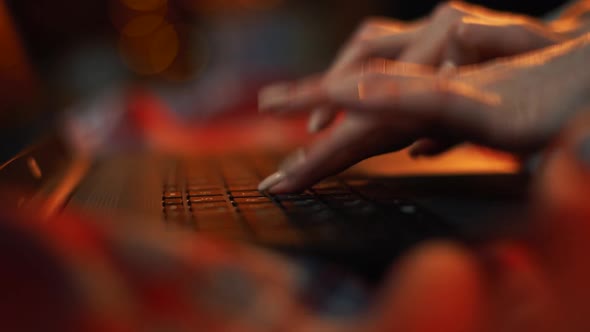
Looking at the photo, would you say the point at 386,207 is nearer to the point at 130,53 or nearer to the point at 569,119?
the point at 569,119

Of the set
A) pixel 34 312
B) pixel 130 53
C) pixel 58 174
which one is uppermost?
pixel 34 312

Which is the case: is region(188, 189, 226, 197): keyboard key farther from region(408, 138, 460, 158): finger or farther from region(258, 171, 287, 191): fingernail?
region(408, 138, 460, 158): finger

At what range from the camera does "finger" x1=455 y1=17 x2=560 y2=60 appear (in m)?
0.73

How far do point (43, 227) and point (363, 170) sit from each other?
506 millimetres

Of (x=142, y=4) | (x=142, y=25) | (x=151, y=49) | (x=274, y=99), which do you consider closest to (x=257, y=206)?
(x=274, y=99)

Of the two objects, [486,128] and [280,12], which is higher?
[486,128]

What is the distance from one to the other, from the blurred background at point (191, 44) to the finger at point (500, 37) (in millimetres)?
973

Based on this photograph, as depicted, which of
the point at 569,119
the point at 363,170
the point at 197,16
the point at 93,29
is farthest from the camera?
the point at 197,16

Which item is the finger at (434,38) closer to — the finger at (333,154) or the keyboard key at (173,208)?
the finger at (333,154)

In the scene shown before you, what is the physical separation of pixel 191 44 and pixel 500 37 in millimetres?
2933

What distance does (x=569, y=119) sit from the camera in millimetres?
471

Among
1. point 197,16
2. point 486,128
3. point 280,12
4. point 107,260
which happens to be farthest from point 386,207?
point 197,16

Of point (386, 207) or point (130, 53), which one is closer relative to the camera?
point (386, 207)

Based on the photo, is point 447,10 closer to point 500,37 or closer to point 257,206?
point 500,37
